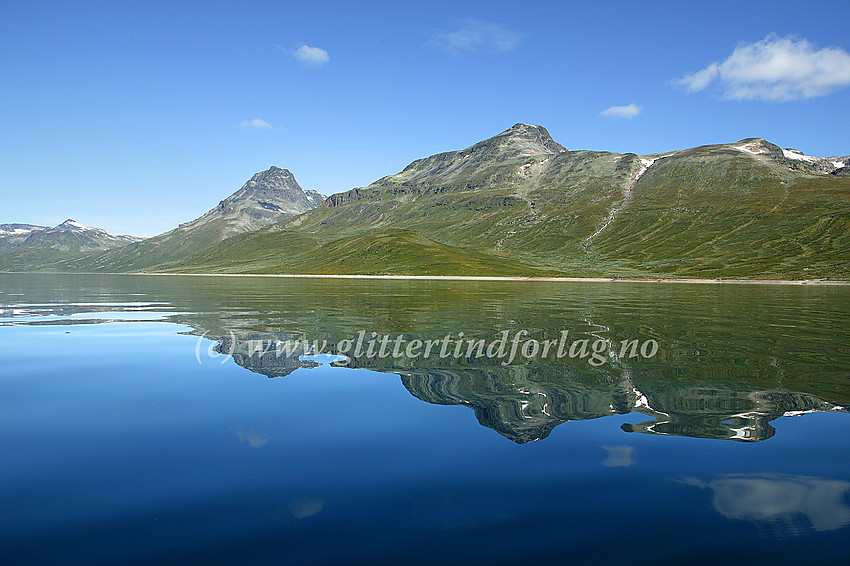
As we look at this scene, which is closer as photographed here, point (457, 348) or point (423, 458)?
point (423, 458)

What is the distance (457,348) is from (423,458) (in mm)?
15118

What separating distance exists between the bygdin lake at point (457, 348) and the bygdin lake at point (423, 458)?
1.75 ft

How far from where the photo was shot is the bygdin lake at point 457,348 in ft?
80.1

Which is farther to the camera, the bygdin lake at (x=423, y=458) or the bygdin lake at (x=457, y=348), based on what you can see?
the bygdin lake at (x=457, y=348)

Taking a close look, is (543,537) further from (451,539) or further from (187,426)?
(187,426)

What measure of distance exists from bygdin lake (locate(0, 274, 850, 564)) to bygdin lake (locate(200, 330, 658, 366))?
20.9 inches

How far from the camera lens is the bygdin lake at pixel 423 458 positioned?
25.3ft

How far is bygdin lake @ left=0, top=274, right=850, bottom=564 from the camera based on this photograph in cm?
771

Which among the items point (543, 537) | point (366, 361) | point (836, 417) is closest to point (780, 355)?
point (836, 417)

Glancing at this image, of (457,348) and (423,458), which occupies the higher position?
(457,348)

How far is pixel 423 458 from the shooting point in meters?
11.2

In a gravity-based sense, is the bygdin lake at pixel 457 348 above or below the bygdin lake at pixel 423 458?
above

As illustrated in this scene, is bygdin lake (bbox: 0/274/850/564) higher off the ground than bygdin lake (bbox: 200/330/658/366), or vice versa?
bygdin lake (bbox: 200/330/658/366)

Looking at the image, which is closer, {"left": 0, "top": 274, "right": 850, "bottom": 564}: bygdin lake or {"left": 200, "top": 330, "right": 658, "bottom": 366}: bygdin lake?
{"left": 0, "top": 274, "right": 850, "bottom": 564}: bygdin lake
